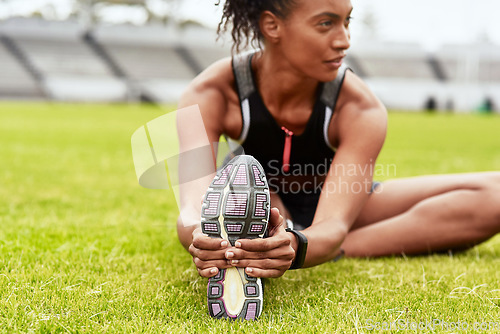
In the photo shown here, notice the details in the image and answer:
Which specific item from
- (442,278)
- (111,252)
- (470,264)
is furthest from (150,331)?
(470,264)

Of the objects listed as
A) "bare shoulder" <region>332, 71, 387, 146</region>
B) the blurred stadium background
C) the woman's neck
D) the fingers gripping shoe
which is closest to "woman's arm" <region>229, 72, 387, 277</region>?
"bare shoulder" <region>332, 71, 387, 146</region>

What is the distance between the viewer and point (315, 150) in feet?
8.32

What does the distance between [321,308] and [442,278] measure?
698 mm

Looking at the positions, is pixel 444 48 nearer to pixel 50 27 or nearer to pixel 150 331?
pixel 50 27

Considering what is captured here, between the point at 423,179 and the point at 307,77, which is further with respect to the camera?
the point at 423,179

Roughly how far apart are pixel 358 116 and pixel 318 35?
0.41 metres

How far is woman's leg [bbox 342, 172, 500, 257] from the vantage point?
2.62 metres

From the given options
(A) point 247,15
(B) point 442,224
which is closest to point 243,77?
(A) point 247,15

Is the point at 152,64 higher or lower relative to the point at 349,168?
lower

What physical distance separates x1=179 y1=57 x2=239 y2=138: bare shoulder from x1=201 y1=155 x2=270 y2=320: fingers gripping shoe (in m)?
0.68

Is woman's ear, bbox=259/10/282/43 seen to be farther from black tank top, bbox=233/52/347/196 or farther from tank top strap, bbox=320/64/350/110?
tank top strap, bbox=320/64/350/110

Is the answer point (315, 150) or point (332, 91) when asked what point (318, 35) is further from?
point (315, 150)

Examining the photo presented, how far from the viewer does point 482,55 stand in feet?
115

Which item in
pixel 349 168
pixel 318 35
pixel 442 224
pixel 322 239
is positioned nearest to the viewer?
pixel 322 239
